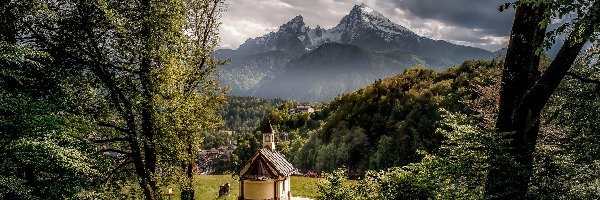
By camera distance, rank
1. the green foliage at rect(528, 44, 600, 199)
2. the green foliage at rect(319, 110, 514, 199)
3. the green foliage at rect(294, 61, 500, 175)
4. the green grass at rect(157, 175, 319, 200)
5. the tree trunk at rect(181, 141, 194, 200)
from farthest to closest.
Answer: the green foliage at rect(294, 61, 500, 175) < the green grass at rect(157, 175, 319, 200) < the tree trunk at rect(181, 141, 194, 200) < the green foliage at rect(319, 110, 514, 199) < the green foliage at rect(528, 44, 600, 199)

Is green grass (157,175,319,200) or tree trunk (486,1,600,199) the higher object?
tree trunk (486,1,600,199)

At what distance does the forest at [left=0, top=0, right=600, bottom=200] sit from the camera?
903cm

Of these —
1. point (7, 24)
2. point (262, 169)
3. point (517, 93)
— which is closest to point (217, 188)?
point (262, 169)

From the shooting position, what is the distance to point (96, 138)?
15.4 m

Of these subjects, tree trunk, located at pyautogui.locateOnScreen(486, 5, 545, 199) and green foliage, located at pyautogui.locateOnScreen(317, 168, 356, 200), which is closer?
tree trunk, located at pyautogui.locateOnScreen(486, 5, 545, 199)

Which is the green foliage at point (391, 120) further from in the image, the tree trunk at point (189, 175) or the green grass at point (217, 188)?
the tree trunk at point (189, 175)

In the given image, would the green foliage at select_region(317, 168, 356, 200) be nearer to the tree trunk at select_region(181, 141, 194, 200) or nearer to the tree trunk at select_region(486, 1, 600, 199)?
the tree trunk at select_region(486, 1, 600, 199)

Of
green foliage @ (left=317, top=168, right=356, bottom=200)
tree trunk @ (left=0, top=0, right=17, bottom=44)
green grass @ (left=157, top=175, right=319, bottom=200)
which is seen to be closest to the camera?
green foliage @ (left=317, top=168, right=356, bottom=200)

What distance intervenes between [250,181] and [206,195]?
6169 mm

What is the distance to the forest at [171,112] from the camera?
29.6ft

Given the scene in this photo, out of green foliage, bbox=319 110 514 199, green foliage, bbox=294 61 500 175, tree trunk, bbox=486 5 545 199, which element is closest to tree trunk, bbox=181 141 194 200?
green foliage, bbox=319 110 514 199

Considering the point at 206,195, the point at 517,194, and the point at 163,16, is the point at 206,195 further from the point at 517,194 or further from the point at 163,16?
the point at 517,194

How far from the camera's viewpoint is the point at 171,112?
15.5 metres

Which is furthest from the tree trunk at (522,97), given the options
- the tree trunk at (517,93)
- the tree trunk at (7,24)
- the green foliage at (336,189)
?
the tree trunk at (7,24)
